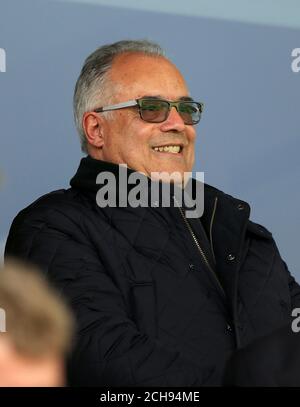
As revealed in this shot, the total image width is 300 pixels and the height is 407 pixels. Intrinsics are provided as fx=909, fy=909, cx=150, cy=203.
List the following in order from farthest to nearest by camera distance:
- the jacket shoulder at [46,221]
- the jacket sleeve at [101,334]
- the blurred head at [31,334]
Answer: the jacket shoulder at [46,221] < the jacket sleeve at [101,334] < the blurred head at [31,334]

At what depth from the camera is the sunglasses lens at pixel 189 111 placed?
Answer: 2291mm

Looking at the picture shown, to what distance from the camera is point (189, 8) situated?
329 cm

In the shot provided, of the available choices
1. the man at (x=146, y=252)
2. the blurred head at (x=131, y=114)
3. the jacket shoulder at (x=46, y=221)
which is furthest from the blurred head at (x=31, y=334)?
the blurred head at (x=131, y=114)

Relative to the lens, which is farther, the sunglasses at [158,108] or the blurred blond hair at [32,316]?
the sunglasses at [158,108]

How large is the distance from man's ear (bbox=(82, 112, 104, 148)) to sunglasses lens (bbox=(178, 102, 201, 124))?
0.68 feet

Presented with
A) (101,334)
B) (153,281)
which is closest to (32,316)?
(101,334)

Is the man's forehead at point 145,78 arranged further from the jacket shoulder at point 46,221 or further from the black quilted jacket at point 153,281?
the jacket shoulder at point 46,221

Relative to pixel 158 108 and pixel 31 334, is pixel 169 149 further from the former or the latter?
pixel 31 334

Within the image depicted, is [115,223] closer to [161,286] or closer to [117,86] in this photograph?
[161,286]

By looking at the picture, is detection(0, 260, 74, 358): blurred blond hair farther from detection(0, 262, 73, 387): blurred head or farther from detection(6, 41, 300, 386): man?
detection(6, 41, 300, 386): man

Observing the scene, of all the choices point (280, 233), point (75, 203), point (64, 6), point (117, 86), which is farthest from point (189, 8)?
point (75, 203)

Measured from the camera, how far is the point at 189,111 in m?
2.31
